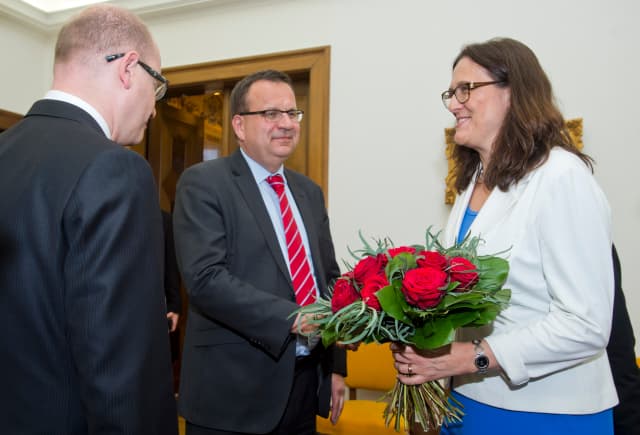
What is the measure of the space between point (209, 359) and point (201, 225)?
1.70 ft

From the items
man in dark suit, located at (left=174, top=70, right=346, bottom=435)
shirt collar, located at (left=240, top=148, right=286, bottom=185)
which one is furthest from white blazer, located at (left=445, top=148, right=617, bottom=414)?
shirt collar, located at (left=240, top=148, right=286, bottom=185)

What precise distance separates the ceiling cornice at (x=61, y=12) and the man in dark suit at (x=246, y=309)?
2.50m

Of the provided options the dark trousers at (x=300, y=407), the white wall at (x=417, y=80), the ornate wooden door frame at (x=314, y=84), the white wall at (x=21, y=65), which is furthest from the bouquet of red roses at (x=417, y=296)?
the white wall at (x=21, y=65)

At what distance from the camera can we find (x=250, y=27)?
4.18m

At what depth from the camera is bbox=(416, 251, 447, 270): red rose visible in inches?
50.4

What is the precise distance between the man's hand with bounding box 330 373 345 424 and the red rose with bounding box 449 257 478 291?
114cm

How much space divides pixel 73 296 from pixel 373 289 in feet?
2.21

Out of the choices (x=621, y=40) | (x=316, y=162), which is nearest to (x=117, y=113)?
(x=316, y=162)

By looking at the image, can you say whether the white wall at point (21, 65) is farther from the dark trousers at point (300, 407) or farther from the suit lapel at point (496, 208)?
the suit lapel at point (496, 208)

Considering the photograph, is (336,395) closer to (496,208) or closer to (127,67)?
(496,208)

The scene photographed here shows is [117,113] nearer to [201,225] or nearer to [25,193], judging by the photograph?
[25,193]

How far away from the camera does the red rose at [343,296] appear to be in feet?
4.51

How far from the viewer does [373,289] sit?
1.31 m

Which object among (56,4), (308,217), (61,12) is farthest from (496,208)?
(56,4)
